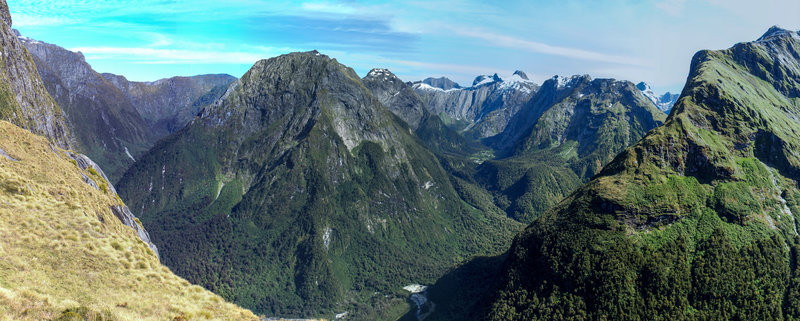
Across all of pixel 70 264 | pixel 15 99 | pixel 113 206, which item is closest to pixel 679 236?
pixel 70 264

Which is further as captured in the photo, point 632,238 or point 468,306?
point 468,306

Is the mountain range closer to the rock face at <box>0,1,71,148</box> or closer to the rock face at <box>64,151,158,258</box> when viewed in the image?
the rock face at <box>64,151,158,258</box>

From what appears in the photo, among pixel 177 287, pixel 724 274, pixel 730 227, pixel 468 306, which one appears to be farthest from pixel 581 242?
pixel 177 287

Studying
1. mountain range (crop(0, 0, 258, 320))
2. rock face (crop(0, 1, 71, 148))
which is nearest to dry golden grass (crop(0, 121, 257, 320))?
mountain range (crop(0, 0, 258, 320))

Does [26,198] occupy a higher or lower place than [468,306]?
higher

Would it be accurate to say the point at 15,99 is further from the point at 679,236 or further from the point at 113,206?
the point at 679,236

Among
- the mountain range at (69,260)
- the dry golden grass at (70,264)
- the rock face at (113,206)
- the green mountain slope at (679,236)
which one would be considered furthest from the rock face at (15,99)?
the green mountain slope at (679,236)

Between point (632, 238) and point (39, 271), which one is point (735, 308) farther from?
point (39, 271)
